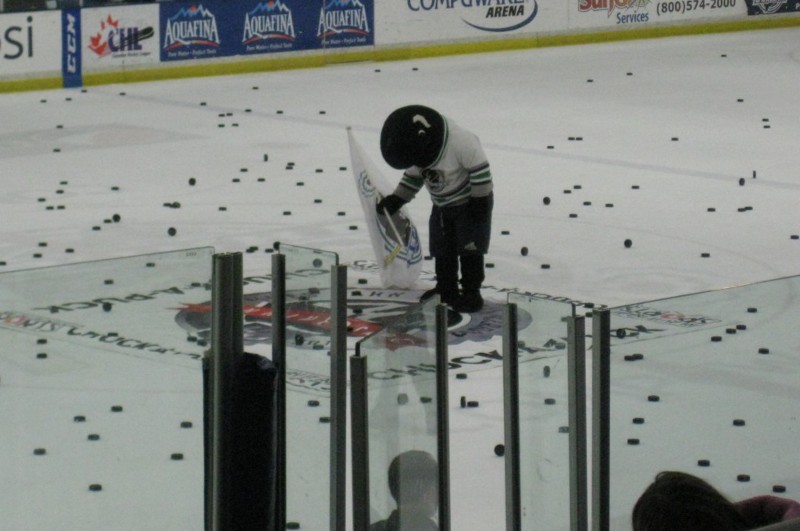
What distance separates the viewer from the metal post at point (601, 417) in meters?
3.34

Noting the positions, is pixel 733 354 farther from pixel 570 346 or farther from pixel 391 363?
pixel 391 363

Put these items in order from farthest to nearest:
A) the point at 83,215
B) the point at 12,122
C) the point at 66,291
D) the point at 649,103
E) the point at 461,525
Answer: the point at 649,103 → the point at 12,122 → the point at 83,215 → the point at 461,525 → the point at 66,291

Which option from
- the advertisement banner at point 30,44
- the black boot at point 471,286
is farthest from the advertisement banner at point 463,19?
the black boot at point 471,286

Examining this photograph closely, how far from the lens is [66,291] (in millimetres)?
3273

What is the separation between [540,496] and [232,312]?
2.51ft

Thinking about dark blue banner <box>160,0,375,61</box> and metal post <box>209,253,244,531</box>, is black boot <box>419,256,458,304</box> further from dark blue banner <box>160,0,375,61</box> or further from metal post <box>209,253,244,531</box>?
dark blue banner <box>160,0,375,61</box>

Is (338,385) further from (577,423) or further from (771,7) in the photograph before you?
(771,7)

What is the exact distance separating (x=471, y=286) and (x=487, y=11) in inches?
442

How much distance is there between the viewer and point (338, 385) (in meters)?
3.56

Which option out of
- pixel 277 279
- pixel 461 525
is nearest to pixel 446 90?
pixel 461 525

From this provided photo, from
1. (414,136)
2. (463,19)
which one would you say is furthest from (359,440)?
(463,19)

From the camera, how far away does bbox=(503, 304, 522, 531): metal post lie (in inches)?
133

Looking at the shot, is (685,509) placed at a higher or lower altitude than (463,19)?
lower

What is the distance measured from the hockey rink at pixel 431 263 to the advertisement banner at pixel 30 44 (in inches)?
12.1
